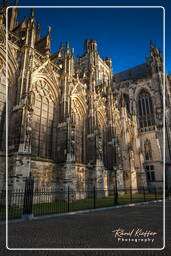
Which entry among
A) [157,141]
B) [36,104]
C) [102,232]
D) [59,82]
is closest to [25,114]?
[36,104]

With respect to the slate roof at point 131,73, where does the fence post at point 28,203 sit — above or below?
below

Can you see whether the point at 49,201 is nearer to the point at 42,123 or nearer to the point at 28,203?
the point at 28,203

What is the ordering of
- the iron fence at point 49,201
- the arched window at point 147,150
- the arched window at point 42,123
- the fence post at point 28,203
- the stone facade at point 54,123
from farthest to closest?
the arched window at point 147,150
the arched window at point 42,123
the stone facade at point 54,123
the iron fence at point 49,201
the fence post at point 28,203

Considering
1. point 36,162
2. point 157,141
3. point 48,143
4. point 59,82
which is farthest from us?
point 157,141

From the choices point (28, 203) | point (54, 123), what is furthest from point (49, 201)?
point (54, 123)

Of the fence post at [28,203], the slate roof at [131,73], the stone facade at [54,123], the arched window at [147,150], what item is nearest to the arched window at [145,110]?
the arched window at [147,150]

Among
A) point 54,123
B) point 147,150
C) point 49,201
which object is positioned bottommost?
point 49,201

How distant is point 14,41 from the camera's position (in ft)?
54.9

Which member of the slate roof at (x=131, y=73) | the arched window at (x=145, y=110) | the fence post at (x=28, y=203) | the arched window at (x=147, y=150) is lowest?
the fence post at (x=28, y=203)

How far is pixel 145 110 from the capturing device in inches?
1592

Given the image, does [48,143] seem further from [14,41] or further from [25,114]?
[14,41]

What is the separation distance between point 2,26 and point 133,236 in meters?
18.0

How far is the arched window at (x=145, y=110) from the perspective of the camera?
38500 millimetres

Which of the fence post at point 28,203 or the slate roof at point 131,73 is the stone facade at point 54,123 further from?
the slate roof at point 131,73
